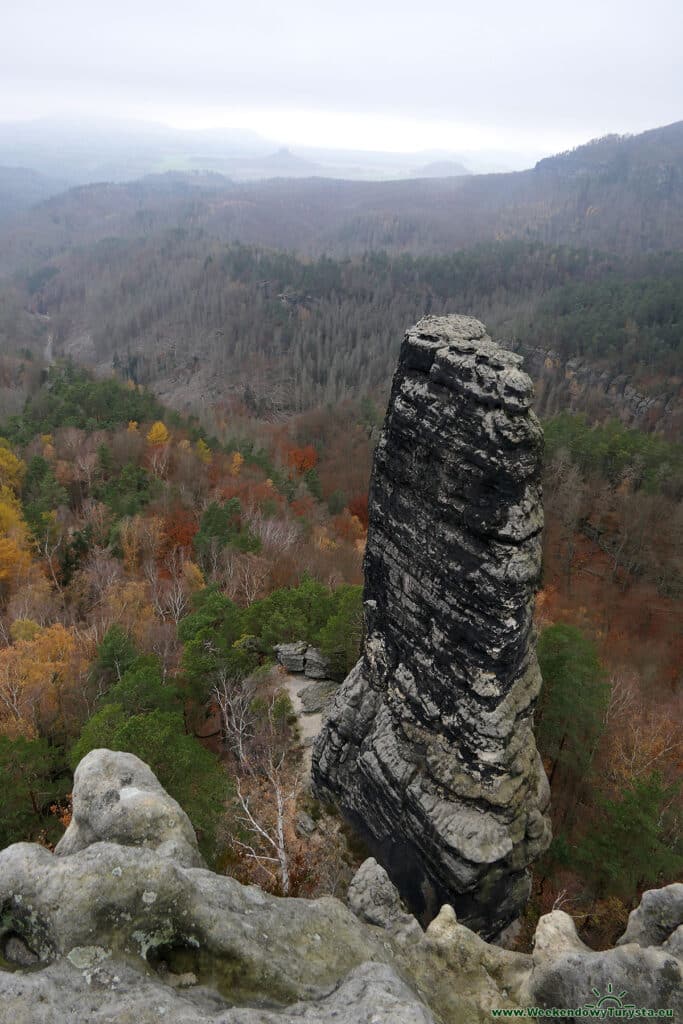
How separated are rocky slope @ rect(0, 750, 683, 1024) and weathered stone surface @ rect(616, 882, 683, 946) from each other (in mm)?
29

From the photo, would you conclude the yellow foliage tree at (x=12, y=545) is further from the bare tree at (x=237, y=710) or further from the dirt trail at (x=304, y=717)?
the dirt trail at (x=304, y=717)

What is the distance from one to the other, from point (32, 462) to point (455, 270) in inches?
6194

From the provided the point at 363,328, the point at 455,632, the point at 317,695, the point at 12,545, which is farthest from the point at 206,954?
the point at 363,328

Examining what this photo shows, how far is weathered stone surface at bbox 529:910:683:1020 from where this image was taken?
7355 mm

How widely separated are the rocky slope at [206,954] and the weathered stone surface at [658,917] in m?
0.03

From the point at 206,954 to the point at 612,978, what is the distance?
17.0ft

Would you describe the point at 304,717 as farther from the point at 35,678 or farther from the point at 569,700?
the point at 35,678

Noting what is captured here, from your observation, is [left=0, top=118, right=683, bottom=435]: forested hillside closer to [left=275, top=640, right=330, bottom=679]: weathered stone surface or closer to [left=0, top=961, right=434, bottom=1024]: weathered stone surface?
[left=275, top=640, right=330, bottom=679]: weathered stone surface

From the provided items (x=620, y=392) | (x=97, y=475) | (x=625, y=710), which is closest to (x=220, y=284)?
(x=620, y=392)

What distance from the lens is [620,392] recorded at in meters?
110

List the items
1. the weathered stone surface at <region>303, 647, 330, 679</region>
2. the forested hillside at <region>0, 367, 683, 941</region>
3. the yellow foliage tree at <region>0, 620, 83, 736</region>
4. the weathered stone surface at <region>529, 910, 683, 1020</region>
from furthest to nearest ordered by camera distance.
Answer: the yellow foliage tree at <region>0, 620, 83, 736</region>, the weathered stone surface at <region>303, 647, 330, 679</region>, the forested hillside at <region>0, 367, 683, 941</region>, the weathered stone surface at <region>529, 910, 683, 1020</region>

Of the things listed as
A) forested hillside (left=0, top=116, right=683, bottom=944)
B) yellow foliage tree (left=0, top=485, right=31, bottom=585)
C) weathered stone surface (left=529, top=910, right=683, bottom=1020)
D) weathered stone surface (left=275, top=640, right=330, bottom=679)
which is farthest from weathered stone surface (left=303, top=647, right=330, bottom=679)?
yellow foliage tree (left=0, top=485, right=31, bottom=585)

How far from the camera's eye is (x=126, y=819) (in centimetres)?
858

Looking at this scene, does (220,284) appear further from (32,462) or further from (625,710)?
(625,710)
